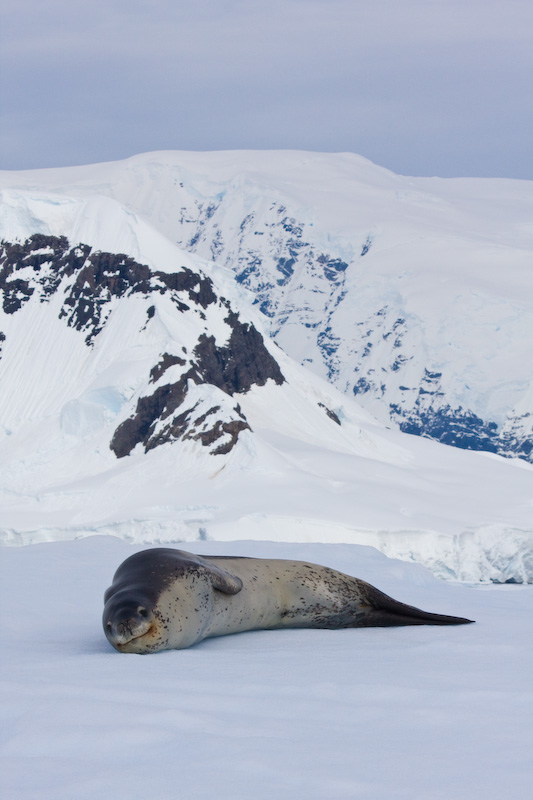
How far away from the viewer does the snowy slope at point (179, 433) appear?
Result: 48.0 meters

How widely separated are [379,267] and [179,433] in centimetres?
7836

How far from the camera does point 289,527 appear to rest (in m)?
46.0

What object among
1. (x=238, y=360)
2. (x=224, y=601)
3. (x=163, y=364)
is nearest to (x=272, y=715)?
(x=224, y=601)

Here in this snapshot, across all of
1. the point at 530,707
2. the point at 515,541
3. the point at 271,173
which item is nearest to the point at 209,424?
the point at 515,541

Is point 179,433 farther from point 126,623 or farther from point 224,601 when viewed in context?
point 126,623

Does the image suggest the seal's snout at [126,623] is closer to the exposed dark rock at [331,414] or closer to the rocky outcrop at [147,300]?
the rocky outcrop at [147,300]

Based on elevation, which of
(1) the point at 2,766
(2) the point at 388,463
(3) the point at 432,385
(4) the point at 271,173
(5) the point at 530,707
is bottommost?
(1) the point at 2,766

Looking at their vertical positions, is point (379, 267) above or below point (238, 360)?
above

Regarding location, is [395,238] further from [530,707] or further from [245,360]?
[530,707]

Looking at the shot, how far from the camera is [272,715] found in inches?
157

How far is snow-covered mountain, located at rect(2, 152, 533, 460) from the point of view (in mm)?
110875

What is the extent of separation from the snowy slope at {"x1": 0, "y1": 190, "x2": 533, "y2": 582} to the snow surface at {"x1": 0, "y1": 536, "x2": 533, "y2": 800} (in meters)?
39.6

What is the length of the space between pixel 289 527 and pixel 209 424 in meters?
12.5

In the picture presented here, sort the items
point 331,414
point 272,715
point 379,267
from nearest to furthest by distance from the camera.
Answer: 1. point 272,715
2. point 331,414
3. point 379,267
